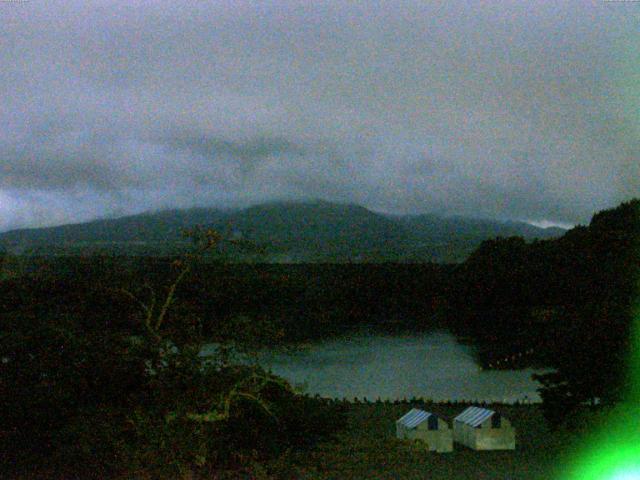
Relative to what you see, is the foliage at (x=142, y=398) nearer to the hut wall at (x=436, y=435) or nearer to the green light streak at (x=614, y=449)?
the green light streak at (x=614, y=449)

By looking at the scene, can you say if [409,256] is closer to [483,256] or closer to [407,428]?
[483,256]

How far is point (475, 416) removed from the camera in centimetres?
1227

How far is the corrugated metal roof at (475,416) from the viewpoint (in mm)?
11906

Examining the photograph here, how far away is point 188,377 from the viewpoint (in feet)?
23.2

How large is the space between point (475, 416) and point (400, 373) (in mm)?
13603

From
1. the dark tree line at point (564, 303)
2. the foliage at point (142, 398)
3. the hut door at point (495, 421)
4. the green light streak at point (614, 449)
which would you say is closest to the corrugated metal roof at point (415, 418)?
the hut door at point (495, 421)

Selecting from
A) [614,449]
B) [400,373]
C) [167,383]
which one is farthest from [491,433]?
[400,373]

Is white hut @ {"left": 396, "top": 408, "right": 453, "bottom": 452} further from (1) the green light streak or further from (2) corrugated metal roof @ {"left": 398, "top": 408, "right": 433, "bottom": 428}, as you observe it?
(1) the green light streak

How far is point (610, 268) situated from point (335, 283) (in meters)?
36.0

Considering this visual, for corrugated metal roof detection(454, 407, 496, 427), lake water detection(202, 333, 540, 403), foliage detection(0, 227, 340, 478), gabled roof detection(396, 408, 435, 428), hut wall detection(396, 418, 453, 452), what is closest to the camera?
foliage detection(0, 227, 340, 478)

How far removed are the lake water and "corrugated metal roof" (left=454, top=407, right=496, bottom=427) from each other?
458cm

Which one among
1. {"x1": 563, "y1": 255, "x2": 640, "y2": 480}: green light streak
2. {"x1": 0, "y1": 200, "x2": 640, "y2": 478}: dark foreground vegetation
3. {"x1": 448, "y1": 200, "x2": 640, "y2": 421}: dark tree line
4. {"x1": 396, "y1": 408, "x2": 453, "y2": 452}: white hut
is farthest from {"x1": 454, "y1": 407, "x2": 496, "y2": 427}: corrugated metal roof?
{"x1": 563, "y1": 255, "x2": 640, "y2": 480}: green light streak

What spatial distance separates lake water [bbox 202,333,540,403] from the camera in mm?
21031

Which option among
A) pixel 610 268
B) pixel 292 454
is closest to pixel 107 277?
pixel 292 454
